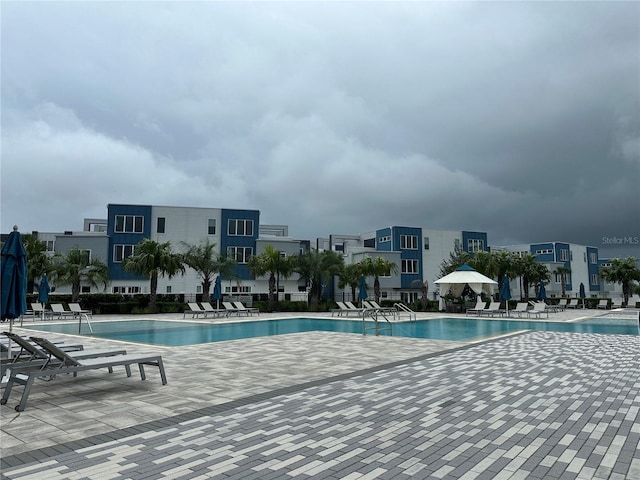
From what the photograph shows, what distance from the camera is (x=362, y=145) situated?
3159cm

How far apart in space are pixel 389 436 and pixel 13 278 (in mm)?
5575

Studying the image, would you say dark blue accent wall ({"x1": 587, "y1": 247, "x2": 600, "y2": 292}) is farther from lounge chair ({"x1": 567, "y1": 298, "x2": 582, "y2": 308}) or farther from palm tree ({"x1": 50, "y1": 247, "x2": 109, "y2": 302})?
palm tree ({"x1": 50, "y1": 247, "x2": 109, "y2": 302})

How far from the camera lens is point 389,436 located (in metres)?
4.46

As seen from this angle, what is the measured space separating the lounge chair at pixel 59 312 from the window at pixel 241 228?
682 inches

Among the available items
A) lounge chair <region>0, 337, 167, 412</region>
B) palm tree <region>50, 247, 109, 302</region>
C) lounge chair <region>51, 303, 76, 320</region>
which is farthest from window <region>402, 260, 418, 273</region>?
lounge chair <region>0, 337, 167, 412</region>

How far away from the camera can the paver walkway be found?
11.8 ft

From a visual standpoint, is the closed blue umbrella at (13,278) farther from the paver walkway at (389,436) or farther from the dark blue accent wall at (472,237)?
the dark blue accent wall at (472,237)

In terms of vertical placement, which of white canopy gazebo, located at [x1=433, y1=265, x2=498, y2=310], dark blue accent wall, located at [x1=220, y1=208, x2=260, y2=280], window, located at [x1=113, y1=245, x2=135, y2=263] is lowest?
white canopy gazebo, located at [x1=433, y1=265, x2=498, y2=310]

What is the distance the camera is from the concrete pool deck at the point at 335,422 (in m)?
→ 3.68

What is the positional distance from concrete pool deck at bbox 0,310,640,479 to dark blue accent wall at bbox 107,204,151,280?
3249cm

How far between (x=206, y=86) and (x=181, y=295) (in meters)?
20.5

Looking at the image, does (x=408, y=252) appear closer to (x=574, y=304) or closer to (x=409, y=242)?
(x=409, y=242)

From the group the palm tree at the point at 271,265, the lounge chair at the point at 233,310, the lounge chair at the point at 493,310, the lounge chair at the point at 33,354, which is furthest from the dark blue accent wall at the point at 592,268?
the lounge chair at the point at 33,354

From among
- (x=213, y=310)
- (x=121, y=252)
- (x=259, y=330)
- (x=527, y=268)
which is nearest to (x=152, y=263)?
(x=213, y=310)
